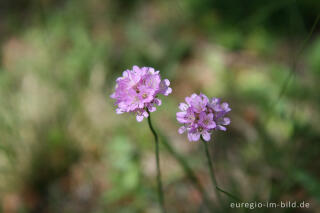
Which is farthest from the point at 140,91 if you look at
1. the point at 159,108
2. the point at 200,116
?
the point at 159,108

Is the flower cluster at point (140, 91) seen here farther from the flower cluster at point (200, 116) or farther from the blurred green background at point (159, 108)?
the blurred green background at point (159, 108)

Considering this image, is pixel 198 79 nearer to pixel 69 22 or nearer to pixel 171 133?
pixel 171 133

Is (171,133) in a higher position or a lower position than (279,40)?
lower

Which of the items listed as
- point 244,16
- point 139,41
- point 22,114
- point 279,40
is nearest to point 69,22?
point 139,41

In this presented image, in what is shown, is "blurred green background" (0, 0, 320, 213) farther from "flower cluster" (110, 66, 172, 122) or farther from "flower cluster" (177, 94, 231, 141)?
"flower cluster" (110, 66, 172, 122)

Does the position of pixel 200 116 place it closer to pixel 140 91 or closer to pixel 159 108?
pixel 140 91

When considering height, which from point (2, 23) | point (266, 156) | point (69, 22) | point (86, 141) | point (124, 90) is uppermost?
point (2, 23)

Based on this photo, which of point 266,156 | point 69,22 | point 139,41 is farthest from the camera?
point 69,22
